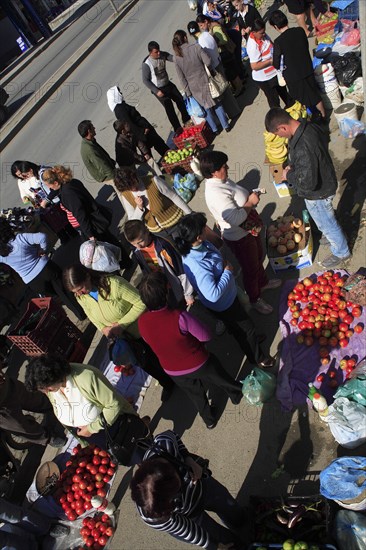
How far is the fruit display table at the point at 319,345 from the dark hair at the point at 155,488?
7.38ft

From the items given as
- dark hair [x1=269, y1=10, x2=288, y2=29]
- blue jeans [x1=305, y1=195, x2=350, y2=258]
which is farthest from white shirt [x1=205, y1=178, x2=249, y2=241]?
dark hair [x1=269, y1=10, x2=288, y2=29]

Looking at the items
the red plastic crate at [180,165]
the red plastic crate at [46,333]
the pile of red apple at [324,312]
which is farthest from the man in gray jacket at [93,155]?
the pile of red apple at [324,312]

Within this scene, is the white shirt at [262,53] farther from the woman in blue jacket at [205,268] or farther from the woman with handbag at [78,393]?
the woman with handbag at [78,393]

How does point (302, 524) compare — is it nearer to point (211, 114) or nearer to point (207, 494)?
point (207, 494)

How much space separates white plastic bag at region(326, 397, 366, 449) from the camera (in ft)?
12.6

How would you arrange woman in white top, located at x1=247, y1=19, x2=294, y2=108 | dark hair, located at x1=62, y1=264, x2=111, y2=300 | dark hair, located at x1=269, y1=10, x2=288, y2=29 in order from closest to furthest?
dark hair, located at x1=62, y1=264, x2=111, y2=300
dark hair, located at x1=269, y1=10, x2=288, y2=29
woman in white top, located at x1=247, y1=19, x2=294, y2=108

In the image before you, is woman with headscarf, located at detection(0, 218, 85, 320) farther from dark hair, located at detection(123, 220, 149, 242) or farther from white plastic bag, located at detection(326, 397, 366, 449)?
white plastic bag, located at detection(326, 397, 366, 449)

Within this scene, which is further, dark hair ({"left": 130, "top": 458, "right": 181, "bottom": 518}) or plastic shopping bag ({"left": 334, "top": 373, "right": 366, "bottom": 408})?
plastic shopping bag ({"left": 334, "top": 373, "right": 366, "bottom": 408})

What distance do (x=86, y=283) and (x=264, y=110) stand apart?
6489mm

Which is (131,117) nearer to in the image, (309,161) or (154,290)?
(309,161)

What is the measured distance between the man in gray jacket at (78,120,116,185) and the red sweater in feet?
13.3

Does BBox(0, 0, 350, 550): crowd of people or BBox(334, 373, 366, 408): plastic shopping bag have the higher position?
BBox(0, 0, 350, 550): crowd of people

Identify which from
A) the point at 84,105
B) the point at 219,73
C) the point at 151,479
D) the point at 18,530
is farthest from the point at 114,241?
the point at 84,105

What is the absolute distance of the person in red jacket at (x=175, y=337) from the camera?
3584mm
